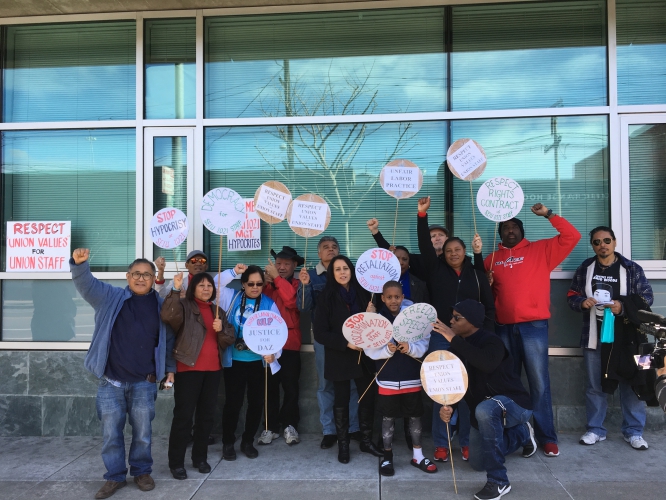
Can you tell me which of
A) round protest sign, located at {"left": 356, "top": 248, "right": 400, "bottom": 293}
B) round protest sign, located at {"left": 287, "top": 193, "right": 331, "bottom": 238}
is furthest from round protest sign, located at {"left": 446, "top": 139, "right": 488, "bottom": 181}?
round protest sign, located at {"left": 287, "top": 193, "right": 331, "bottom": 238}

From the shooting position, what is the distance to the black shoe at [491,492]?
3.89 meters

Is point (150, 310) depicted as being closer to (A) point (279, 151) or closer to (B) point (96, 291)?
(B) point (96, 291)

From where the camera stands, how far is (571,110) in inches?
227

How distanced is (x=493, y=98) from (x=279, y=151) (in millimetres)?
2394

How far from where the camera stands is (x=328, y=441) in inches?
201

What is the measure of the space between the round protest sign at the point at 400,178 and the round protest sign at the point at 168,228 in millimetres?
1962

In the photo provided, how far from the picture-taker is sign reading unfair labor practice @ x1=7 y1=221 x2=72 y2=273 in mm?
5992

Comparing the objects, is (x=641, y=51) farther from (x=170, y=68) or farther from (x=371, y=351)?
(x=170, y=68)

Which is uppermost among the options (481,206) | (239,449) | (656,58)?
(656,58)

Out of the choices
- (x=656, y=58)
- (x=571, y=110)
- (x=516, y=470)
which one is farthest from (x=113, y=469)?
(x=656, y=58)

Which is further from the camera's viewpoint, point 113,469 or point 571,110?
point 571,110

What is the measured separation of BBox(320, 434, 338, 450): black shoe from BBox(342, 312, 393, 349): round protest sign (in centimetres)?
122

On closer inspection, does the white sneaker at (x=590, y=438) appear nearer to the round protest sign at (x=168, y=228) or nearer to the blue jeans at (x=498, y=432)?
the blue jeans at (x=498, y=432)

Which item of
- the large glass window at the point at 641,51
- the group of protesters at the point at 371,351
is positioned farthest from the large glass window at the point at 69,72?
the large glass window at the point at 641,51
